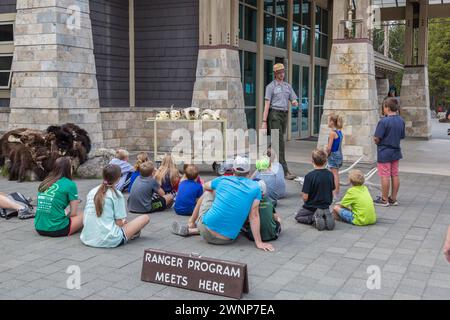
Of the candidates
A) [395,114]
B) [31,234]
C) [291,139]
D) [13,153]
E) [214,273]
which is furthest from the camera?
[291,139]

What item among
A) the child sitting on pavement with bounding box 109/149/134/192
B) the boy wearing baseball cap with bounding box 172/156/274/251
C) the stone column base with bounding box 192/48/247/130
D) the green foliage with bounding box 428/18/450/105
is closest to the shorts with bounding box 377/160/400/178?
the boy wearing baseball cap with bounding box 172/156/274/251

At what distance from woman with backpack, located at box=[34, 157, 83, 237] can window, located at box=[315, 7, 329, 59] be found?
17467 mm

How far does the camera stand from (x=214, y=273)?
465 centimetres

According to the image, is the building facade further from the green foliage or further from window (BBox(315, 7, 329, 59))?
the green foliage

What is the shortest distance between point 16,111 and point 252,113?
7341 mm

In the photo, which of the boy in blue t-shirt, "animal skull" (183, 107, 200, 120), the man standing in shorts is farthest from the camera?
"animal skull" (183, 107, 200, 120)

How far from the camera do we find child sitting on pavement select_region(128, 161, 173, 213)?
7809mm

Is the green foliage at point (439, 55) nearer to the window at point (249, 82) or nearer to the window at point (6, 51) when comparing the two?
the window at point (249, 82)

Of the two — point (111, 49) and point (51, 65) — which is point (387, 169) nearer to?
point (51, 65)

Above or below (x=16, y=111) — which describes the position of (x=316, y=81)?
above

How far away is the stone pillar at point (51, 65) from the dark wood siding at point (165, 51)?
2665 mm

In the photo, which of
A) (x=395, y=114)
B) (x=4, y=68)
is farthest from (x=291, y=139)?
(x=395, y=114)

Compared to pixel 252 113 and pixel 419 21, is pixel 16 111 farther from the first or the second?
pixel 419 21

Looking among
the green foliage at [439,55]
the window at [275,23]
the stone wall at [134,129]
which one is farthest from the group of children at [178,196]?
the green foliage at [439,55]
